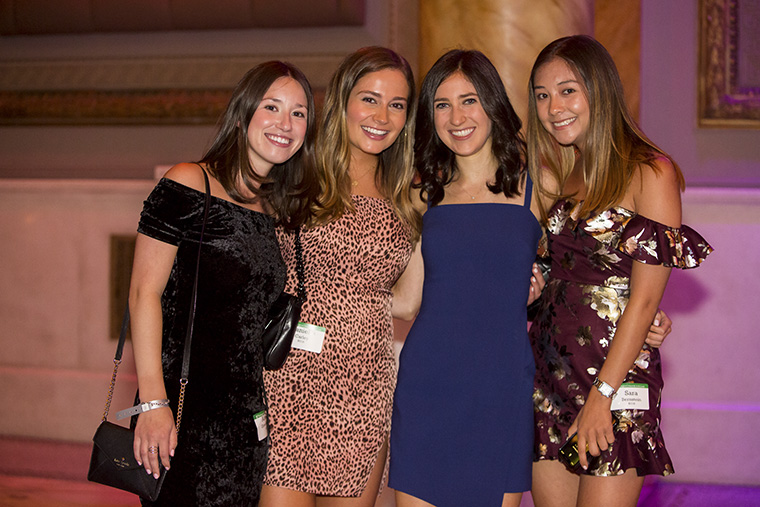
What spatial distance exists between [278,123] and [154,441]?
98cm

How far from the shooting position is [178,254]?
5.97 ft

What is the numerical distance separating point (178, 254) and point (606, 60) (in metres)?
1.37

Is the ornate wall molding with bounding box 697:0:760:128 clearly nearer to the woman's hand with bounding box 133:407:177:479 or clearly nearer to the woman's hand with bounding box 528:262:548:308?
the woman's hand with bounding box 528:262:548:308

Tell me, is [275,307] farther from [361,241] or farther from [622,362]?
[622,362]

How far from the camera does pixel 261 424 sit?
6.36ft

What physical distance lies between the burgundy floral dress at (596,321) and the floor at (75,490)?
1.33 metres

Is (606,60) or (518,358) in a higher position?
(606,60)

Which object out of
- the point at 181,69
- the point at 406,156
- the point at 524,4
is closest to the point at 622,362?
the point at 406,156

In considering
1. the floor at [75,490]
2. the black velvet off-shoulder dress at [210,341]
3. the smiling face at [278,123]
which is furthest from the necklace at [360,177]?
the floor at [75,490]

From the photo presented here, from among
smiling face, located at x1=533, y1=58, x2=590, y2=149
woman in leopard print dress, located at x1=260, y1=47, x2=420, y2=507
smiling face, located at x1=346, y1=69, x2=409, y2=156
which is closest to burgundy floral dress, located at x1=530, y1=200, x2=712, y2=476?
smiling face, located at x1=533, y1=58, x2=590, y2=149

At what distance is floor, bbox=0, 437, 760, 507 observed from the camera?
3.30 metres

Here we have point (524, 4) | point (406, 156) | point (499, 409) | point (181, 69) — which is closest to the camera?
point (499, 409)

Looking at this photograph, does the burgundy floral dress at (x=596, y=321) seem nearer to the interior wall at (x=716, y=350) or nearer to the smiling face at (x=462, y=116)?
the smiling face at (x=462, y=116)

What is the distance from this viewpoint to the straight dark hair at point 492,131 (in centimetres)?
223
